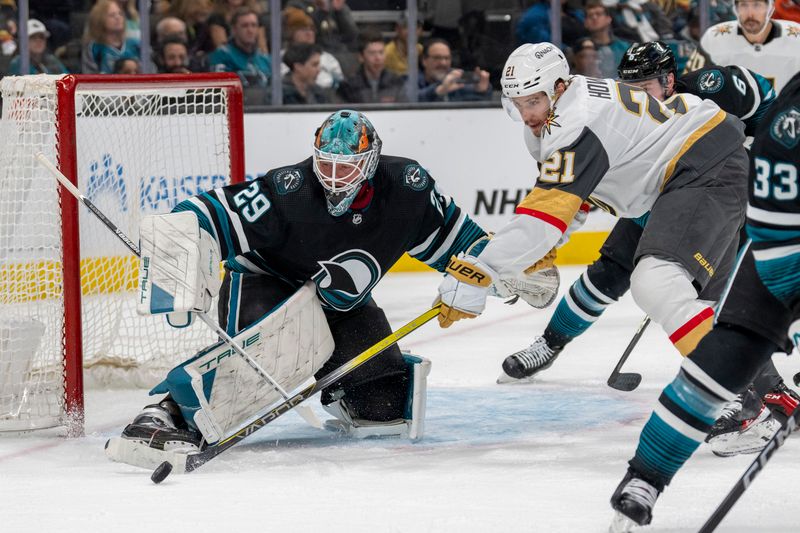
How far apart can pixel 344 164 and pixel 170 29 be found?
3.15 m

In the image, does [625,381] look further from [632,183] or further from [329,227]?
[329,227]

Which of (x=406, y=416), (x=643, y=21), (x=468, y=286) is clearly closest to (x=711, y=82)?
(x=468, y=286)

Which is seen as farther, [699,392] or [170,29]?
[170,29]

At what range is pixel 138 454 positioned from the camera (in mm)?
2869

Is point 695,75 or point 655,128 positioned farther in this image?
point 695,75

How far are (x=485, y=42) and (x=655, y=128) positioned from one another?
331 centimetres

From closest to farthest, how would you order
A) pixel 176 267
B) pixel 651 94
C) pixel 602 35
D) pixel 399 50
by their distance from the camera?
pixel 176 267
pixel 651 94
pixel 399 50
pixel 602 35

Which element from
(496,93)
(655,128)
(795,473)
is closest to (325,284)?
(655,128)

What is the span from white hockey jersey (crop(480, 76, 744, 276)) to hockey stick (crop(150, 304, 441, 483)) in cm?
30

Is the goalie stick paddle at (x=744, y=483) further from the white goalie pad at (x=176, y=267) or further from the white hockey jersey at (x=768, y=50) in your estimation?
the white hockey jersey at (x=768, y=50)

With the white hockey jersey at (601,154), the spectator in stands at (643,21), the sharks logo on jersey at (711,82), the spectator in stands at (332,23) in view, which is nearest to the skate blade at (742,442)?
the white hockey jersey at (601,154)

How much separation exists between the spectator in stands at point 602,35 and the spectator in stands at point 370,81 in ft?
A: 3.34

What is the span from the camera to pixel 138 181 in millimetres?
4082

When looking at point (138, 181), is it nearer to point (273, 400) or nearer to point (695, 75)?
point (273, 400)
